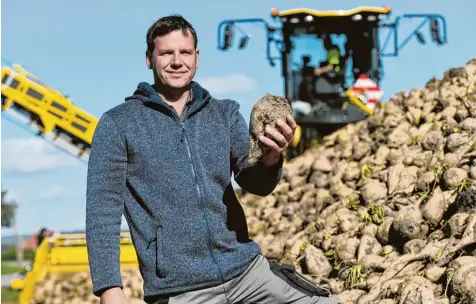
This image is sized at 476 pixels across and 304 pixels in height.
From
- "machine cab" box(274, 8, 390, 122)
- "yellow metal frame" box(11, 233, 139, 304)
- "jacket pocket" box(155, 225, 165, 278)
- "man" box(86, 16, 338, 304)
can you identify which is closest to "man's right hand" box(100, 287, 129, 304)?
"man" box(86, 16, 338, 304)

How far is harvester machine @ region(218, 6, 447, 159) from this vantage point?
1049 centimetres

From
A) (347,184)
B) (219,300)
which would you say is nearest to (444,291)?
(219,300)

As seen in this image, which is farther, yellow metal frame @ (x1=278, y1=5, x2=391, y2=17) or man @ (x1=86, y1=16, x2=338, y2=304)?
yellow metal frame @ (x1=278, y1=5, x2=391, y2=17)

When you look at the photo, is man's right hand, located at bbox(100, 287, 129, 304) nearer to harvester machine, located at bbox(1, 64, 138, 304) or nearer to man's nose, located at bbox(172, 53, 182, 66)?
man's nose, located at bbox(172, 53, 182, 66)

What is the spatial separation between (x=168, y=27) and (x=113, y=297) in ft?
2.76

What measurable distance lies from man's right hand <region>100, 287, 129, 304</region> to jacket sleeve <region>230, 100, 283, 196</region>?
1.69ft

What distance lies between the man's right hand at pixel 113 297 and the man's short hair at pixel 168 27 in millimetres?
756

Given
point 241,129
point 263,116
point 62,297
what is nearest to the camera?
point 263,116

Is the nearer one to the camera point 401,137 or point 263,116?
point 263,116

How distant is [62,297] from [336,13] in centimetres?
505

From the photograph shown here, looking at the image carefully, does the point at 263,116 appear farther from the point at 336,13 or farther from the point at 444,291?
the point at 336,13

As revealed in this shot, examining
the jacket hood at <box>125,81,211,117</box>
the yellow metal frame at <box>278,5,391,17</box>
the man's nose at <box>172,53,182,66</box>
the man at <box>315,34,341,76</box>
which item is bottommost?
the jacket hood at <box>125,81,211,117</box>

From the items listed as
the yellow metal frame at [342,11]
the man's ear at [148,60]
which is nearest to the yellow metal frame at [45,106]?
the yellow metal frame at [342,11]

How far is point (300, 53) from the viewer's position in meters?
11.0
